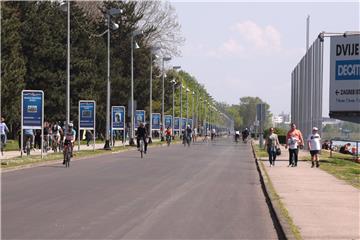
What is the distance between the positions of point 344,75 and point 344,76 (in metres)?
0.06

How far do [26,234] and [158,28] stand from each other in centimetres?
7377

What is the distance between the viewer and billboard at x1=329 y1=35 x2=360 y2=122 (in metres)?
39.2

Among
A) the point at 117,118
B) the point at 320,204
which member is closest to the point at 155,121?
the point at 117,118

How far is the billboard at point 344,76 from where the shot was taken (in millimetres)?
39250

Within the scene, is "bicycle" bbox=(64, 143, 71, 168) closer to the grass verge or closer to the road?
the road

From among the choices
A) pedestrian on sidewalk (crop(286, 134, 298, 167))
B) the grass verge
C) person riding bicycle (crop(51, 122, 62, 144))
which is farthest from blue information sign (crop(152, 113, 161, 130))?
the grass verge

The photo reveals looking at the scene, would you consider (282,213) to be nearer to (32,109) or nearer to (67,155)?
(67,155)

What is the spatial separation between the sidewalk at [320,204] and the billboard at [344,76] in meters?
17.1

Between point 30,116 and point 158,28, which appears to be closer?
point 30,116

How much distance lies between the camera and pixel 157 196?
53.3 feet

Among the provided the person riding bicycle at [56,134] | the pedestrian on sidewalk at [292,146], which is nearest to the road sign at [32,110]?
the person riding bicycle at [56,134]

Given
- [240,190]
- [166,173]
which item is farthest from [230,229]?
[166,173]

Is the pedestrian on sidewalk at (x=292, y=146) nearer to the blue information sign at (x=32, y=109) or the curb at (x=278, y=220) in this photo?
the blue information sign at (x=32, y=109)

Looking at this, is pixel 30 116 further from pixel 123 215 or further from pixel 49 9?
pixel 49 9
